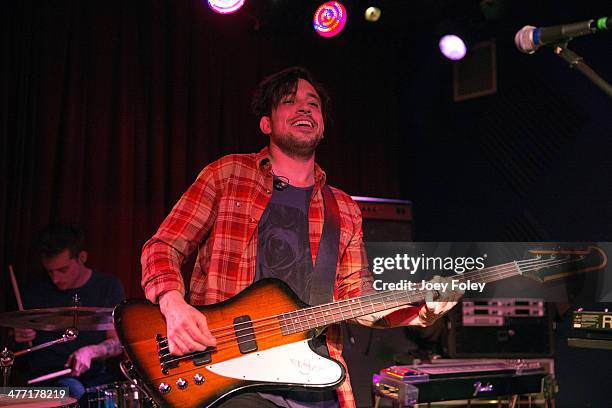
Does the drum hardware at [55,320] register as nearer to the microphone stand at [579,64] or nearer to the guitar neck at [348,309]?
the guitar neck at [348,309]

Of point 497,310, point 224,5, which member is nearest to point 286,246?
point 497,310

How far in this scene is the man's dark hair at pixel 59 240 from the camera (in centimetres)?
404

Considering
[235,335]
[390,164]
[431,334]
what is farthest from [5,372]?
[390,164]

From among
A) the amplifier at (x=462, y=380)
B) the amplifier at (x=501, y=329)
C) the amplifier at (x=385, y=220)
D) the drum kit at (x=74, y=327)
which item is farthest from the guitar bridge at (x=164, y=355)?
the amplifier at (x=385, y=220)

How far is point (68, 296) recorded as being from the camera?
13.8ft

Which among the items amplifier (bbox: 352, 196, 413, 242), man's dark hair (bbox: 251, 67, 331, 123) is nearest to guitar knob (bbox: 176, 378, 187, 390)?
man's dark hair (bbox: 251, 67, 331, 123)

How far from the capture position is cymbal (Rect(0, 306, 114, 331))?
3.35 metres

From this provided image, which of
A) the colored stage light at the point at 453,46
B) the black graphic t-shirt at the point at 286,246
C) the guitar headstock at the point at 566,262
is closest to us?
the black graphic t-shirt at the point at 286,246

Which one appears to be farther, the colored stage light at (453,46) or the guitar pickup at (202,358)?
the colored stage light at (453,46)

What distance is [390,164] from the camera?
638cm

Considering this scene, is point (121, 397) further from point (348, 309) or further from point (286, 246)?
point (348, 309)

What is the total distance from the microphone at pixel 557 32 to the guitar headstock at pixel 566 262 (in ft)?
3.69

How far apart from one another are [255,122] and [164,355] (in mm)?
3725

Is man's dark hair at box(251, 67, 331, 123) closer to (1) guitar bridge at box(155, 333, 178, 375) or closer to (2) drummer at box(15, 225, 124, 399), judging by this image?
(1) guitar bridge at box(155, 333, 178, 375)
